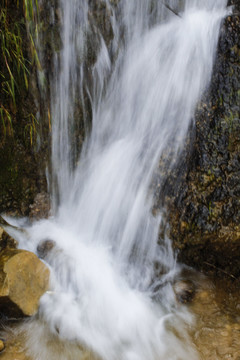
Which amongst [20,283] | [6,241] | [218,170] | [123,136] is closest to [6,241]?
[6,241]

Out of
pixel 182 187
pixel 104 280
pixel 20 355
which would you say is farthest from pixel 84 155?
pixel 20 355

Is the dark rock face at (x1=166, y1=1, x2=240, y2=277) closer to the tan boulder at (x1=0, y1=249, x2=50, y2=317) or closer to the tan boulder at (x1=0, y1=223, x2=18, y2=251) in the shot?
Result: the tan boulder at (x1=0, y1=249, x2=50, y2=317)

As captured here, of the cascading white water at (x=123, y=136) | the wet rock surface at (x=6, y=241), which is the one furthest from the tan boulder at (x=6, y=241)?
the cascading white water at (x=123, y=136)

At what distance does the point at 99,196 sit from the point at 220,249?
125 cm

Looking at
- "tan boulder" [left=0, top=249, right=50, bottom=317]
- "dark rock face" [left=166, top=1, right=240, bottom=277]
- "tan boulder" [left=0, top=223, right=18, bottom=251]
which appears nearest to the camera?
"tan boulder" [left=0, top=249, right=50, bottom=317]

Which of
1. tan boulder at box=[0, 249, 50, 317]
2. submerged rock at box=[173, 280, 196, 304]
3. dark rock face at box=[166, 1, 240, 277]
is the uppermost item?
dark rock face at box=[166, 1, 240, 277]

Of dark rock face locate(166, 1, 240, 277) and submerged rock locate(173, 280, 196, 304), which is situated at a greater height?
dark rock face locate(166, 1, 240, 277)

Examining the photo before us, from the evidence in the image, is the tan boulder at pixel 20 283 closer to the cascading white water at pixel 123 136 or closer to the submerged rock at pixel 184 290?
the cascading white water at pixel 123 136

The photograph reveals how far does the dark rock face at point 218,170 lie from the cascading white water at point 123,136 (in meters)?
0.13

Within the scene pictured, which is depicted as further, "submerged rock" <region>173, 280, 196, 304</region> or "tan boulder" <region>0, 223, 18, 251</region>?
"submerged rock" <region>173, 280, 196, 304</region>

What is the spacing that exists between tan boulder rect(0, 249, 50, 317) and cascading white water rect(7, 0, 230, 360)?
0.26 meters

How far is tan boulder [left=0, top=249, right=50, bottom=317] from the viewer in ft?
7.38

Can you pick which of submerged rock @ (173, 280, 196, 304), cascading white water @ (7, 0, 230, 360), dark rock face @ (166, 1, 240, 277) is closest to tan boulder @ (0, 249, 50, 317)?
cascading white water @ (7, 0, 230, 360)

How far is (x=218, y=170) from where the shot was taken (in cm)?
291
